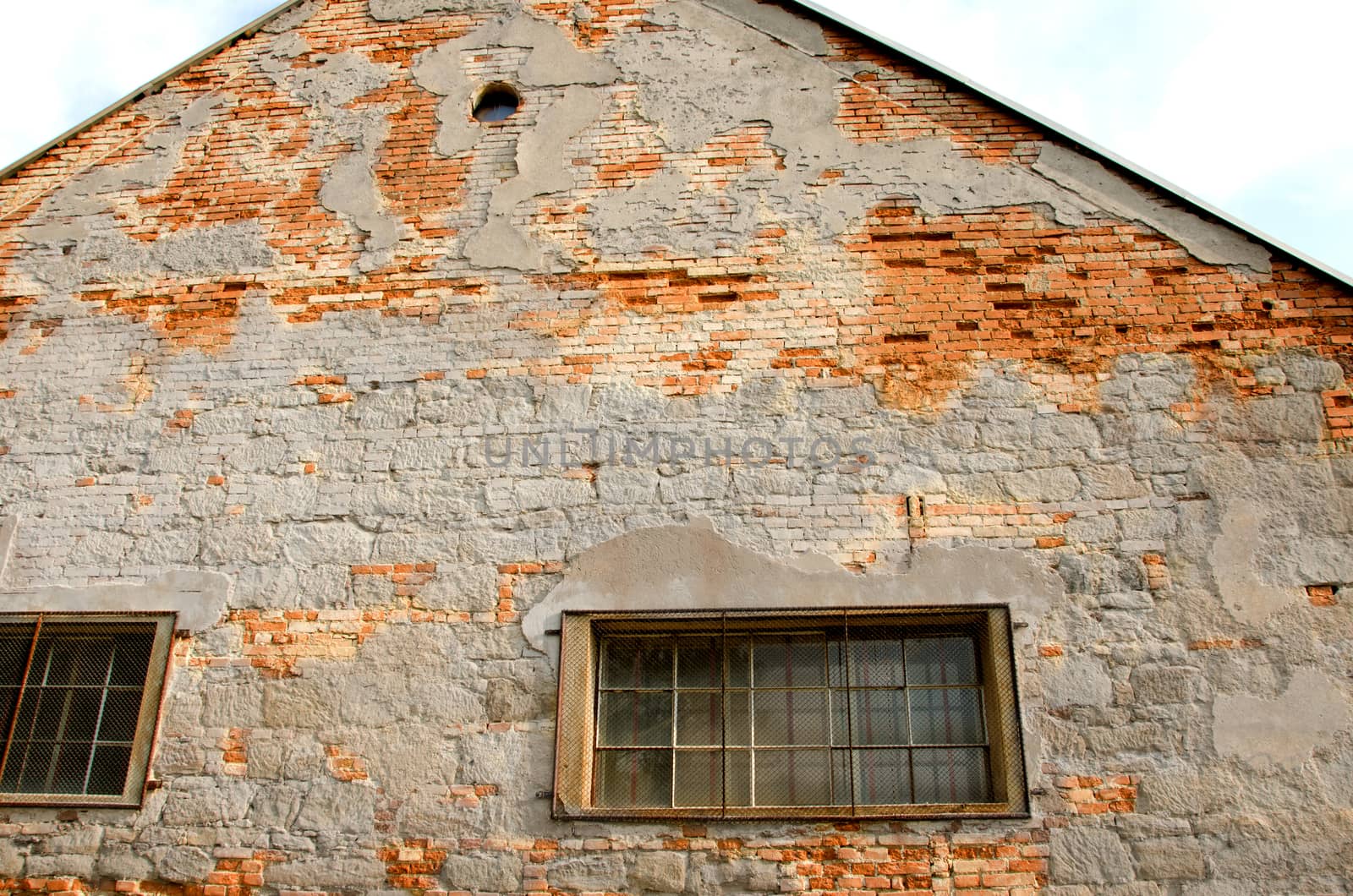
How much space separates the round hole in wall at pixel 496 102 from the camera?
20.3ft

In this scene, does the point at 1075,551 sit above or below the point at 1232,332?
below

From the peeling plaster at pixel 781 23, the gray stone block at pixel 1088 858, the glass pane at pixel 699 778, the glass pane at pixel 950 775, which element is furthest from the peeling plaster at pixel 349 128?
the gray stone block at pixel 1088 858

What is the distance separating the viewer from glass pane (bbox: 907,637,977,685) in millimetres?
4840

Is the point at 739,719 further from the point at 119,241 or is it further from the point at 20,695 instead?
the point at 119,241

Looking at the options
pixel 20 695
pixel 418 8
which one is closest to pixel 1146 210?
pixel 418 8

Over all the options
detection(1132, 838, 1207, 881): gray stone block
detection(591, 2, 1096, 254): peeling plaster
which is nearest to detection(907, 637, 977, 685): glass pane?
detection(1132, 838, 1207, 881): gray stone block

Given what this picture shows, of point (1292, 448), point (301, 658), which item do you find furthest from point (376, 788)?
point (1292, 448)

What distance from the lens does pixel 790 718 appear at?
4.82 metres

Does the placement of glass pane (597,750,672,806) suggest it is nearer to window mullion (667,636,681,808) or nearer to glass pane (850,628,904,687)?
window mullion (667,636,681,808)

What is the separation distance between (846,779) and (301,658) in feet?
8.14

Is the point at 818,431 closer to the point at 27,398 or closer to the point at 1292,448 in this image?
the point at 1292,448

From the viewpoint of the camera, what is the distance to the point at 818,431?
5.21 meters

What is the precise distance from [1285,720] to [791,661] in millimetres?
2048

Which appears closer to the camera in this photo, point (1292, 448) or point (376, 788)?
point (376, 788)
